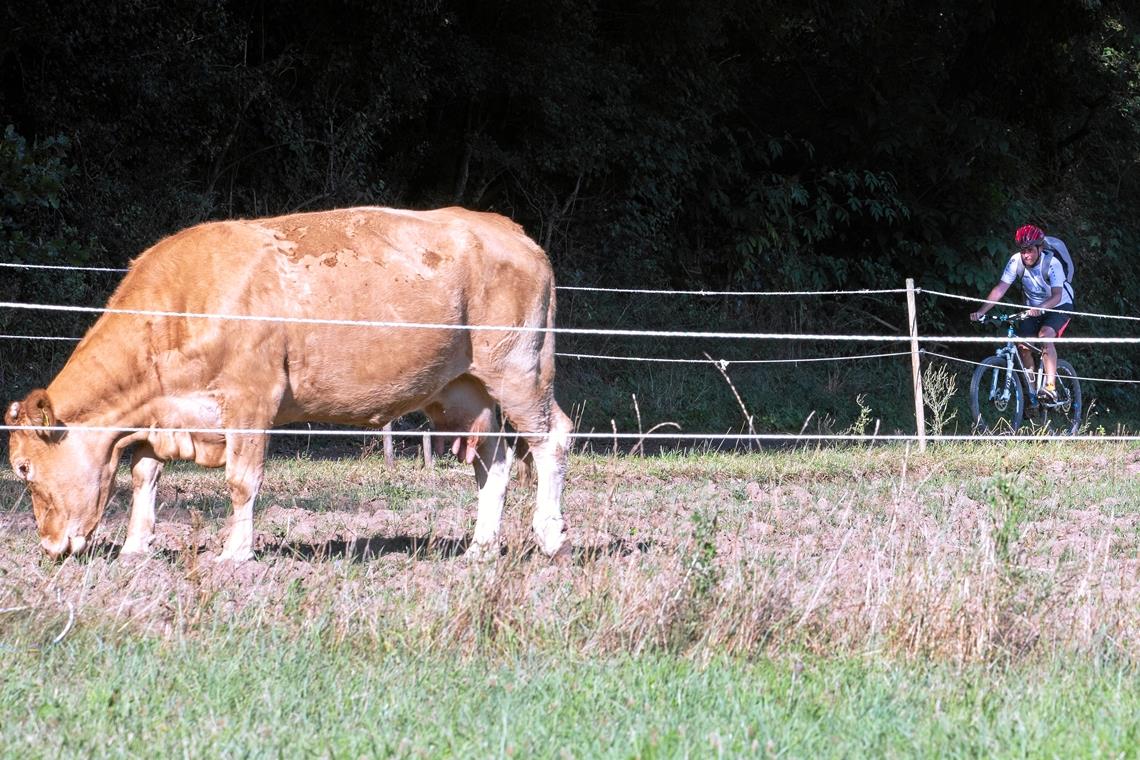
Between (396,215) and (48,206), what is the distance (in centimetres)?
821

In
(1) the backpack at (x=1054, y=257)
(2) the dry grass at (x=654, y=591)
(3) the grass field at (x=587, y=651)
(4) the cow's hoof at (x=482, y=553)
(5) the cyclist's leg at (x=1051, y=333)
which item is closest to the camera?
(3) the grass field at (x=587, y=651)

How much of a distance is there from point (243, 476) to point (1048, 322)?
34.3 ft

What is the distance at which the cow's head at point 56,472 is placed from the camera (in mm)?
7289

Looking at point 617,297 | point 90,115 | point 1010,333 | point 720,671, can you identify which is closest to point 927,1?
point 617,297

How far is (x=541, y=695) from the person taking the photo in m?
4.84

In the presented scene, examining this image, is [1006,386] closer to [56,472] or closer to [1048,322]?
[1048,322]

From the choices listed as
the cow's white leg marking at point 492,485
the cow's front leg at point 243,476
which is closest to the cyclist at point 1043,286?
the cow's white leg marking at point 492,485

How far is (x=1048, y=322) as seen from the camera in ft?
A: 51.0

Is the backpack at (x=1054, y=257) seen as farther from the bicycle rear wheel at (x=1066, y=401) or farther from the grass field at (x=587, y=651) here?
the grass field at (x=587, y=651)

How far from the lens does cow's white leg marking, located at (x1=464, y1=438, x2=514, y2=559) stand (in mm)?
8133

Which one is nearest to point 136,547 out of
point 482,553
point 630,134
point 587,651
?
point 482,553

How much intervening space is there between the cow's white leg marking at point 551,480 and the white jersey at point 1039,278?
790 centimetres

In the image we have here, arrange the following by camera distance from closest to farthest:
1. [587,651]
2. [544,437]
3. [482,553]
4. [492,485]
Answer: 1. [587,651]
2. [482,553]
3. [492,485]
4. [544,437]

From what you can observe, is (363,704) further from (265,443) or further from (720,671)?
(265,443)
